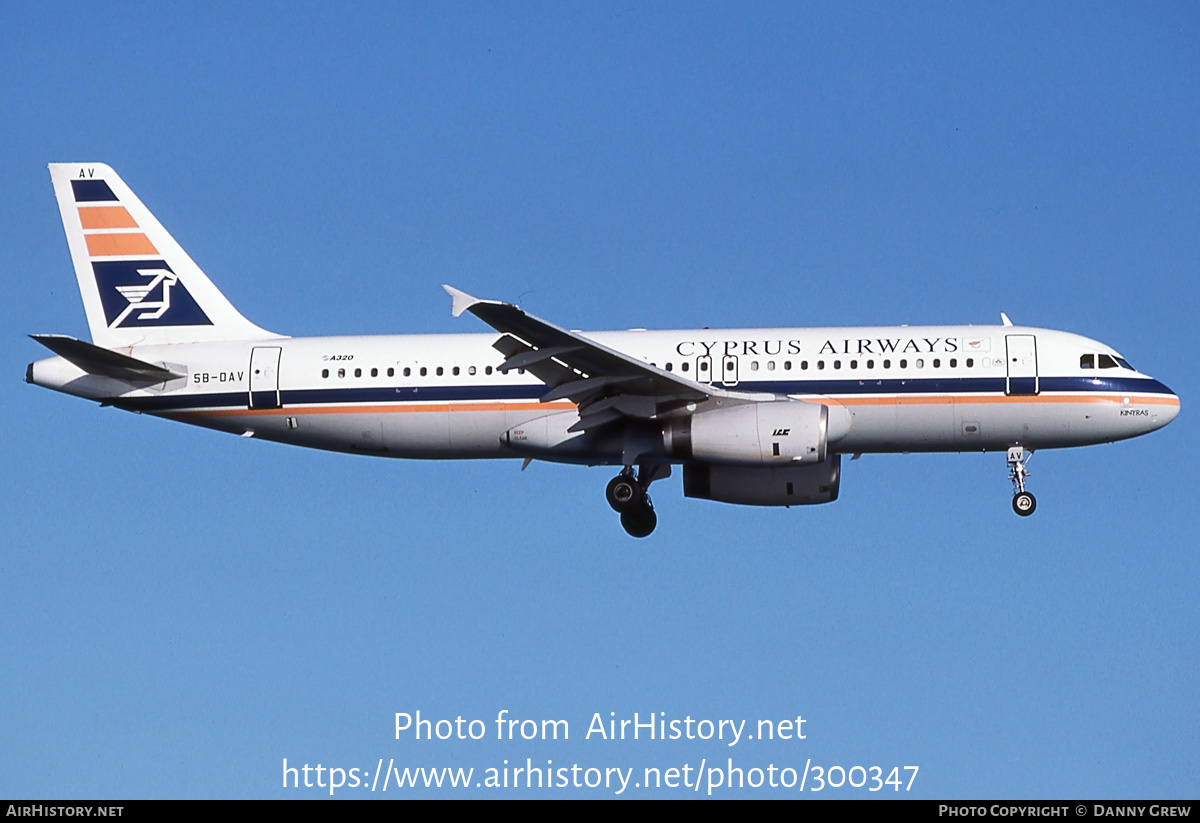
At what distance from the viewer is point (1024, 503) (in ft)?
127

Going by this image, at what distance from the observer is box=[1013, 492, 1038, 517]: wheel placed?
38844mm

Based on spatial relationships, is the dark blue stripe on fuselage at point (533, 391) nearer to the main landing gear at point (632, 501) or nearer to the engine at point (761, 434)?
the engine at point (761, 434)

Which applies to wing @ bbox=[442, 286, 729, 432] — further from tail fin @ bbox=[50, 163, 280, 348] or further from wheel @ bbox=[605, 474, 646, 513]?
tail fin @ bbox=[50, 163, 280, 348]

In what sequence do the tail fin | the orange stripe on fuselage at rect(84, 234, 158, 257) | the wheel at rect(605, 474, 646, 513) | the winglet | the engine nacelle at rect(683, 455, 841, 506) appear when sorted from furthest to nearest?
1. the orange stripe on fuselage at rect(84, 234, 158, 257)
2. the tail fin
3. the engine nacelle at rect(683, 455, 841, 506)
4. the wheel at rect(605, 474, 646, 513)
5. the winglet

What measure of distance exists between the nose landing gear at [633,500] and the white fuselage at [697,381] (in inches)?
24.0

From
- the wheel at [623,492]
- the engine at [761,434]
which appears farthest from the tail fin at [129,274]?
the engine at [761,434]

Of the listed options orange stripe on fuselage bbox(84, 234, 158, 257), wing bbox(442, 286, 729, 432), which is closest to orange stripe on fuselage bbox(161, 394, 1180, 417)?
wing bbox(442, 286, 729, 432)

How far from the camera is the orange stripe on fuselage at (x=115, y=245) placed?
44062mm

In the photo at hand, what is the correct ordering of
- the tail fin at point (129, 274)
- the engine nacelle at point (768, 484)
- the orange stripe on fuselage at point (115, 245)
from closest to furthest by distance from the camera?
the engine nacelle at point (768, 484)
the tail fin at point (129, 274)
the orange stripe on fuselage at point (115, 245)

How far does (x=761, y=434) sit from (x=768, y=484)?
162 inches

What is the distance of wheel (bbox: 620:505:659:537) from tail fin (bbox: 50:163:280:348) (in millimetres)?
9969

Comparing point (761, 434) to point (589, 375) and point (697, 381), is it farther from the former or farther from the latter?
point (589, 375)

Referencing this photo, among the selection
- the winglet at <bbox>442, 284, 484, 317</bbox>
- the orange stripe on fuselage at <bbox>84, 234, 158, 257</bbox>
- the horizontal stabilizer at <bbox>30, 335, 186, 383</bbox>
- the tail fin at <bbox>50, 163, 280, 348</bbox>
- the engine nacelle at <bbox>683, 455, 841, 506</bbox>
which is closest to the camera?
the winglet at <bbox>442, 284, 484, 317</bbox>
